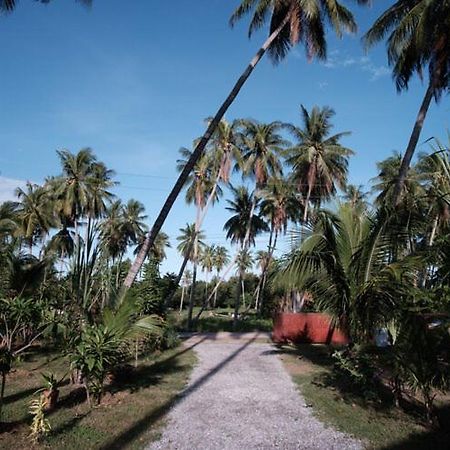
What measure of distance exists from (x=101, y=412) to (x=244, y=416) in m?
2.74

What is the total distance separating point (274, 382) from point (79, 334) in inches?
215

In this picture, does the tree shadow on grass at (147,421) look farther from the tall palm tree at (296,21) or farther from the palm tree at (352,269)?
the tall palm tree at (296,21)

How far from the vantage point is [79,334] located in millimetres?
8477

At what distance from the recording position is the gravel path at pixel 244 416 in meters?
6.57

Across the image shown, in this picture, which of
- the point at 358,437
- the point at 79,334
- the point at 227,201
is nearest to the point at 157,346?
the point at 79,334

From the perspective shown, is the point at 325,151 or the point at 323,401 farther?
the point at 325,151

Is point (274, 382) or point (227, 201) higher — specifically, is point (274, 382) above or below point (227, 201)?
below

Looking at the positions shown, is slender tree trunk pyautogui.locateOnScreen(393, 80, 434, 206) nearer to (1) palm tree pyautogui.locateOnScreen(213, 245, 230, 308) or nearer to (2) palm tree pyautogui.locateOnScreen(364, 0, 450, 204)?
(2) palm tree pyautogui.locateOnScreen(364, 0, 450, 204)

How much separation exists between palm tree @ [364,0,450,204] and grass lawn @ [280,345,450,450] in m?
6.02

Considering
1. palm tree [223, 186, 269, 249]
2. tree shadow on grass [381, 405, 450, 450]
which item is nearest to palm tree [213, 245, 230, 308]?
palm tree [223, 186, 269, 249]

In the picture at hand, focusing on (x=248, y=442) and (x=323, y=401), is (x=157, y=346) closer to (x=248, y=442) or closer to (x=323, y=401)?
(x=323, y=401)

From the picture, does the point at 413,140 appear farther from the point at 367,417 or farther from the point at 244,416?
the point at 244,416

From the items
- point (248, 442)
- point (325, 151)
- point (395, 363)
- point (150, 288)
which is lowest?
point (248, 442)

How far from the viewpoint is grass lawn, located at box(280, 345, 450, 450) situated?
21.5ft
